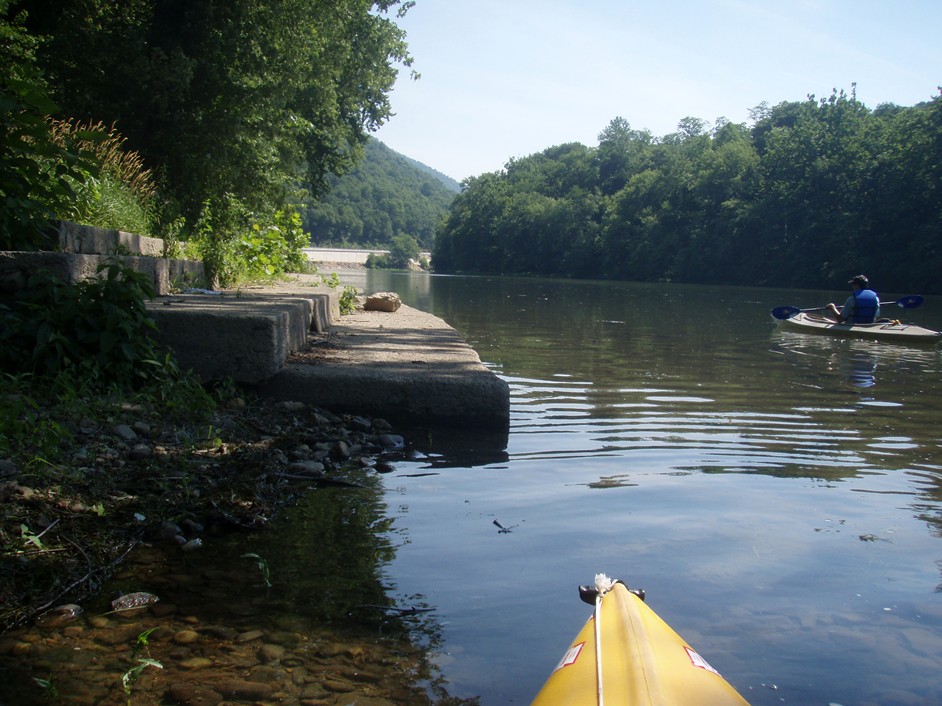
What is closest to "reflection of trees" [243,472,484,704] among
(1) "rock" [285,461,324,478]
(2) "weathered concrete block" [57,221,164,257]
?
(1) "rock" [285,461,324,478]

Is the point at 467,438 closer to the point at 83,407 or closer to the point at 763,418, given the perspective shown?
the point at 83,407

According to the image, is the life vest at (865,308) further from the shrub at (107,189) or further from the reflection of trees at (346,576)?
the reflection of trees at (346,576)

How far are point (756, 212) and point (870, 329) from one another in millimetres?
48677

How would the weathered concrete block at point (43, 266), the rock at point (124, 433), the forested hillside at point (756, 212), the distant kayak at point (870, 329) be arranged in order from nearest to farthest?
the rock at point (124, 433), the weathered concrete block at point (43, 266), the distant kayak at point (870, 329), the forested hillside at point (756, 212)

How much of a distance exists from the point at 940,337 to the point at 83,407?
58.1 feet

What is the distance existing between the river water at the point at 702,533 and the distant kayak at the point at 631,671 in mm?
361

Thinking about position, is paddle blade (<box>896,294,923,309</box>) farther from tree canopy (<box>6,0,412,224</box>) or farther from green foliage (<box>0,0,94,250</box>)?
green foliage (<box>0,0,94,250</box>)

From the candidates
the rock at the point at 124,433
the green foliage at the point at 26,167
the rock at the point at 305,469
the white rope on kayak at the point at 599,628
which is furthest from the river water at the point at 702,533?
the green foliage at the point at 26,167

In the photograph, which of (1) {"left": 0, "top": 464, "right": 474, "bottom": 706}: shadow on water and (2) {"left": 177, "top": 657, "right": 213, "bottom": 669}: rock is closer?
(1) {"left": 0, "top": 464, "right": 474, "bottom": 706}: shadow on water

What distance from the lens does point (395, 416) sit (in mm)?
6285

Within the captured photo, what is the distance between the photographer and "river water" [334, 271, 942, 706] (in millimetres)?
2938

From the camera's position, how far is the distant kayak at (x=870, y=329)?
15.9 meters

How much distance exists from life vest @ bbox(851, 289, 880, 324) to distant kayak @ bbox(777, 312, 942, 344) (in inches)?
10.2

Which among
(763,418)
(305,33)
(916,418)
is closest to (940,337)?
(916,418)
